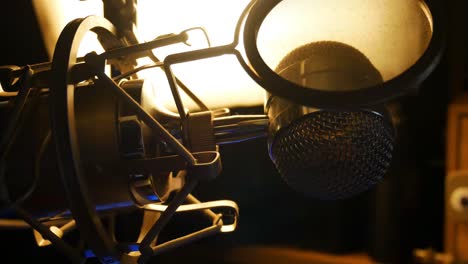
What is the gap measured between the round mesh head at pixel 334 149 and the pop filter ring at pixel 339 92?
62 millimetres

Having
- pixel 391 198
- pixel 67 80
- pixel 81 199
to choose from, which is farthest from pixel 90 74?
pixel 391 198

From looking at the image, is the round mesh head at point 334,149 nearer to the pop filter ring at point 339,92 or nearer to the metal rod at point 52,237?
the pop filter ring at point 339,92

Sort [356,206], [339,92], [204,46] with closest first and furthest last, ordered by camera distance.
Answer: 1. [339,92]
2. [204,46]
3. [356,206]

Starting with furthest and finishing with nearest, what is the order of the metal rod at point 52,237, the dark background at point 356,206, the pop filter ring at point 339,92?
the dark background at point 356,206
the metal rod at point 52,237
the pop filter ring at point 339,92

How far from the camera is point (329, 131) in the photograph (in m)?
0.42

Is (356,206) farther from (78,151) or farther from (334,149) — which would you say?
(78,151)

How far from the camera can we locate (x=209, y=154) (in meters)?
0.44

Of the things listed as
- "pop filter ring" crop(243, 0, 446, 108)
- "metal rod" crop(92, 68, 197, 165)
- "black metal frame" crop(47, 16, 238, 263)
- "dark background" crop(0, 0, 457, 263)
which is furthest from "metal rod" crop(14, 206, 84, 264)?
"dark background" crop(0, 0, 457, 263)

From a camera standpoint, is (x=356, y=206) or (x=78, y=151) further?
(x=356, y=206)

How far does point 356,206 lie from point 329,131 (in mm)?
1394

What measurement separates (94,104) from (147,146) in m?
0.08

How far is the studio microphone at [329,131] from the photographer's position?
393 mm

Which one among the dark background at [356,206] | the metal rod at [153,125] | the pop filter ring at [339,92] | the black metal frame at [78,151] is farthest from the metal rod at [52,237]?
the dark background at [356,206]

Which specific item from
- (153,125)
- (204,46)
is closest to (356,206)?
(204,46)
